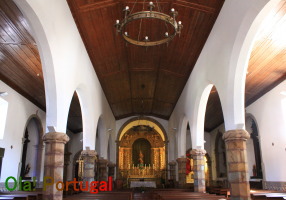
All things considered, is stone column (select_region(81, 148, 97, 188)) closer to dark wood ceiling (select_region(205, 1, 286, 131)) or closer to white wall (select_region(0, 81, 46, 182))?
white wall (select_region(0, 81, 46, 182))

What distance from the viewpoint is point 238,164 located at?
23.2 feet

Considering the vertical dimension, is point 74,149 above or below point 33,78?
below

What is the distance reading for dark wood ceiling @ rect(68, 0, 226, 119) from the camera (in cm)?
811

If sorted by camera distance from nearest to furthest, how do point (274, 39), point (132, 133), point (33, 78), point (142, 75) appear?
point (274, 39) < point (33, 78) < point (142, 75) < point (132, 133)

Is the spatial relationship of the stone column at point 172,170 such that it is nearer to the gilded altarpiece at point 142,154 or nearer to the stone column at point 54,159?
the gilded altarpiece at point 142,154

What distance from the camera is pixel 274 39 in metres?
A: 8.30

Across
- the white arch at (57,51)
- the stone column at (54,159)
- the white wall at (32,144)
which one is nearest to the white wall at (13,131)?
the white wall at (32,144)

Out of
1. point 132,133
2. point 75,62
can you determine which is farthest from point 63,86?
point 132,133

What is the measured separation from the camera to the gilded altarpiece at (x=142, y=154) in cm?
2238

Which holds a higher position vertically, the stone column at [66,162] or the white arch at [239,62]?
the white arch at [239,62]

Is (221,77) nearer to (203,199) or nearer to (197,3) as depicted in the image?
(197,3)

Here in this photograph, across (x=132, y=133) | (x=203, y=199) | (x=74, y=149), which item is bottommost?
(x=203, y=199)

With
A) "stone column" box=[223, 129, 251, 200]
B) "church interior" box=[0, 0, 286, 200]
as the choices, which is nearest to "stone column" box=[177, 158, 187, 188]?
"church interior" box=[0, 0, 286, 200]

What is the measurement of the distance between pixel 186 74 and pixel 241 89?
18.3 feet
